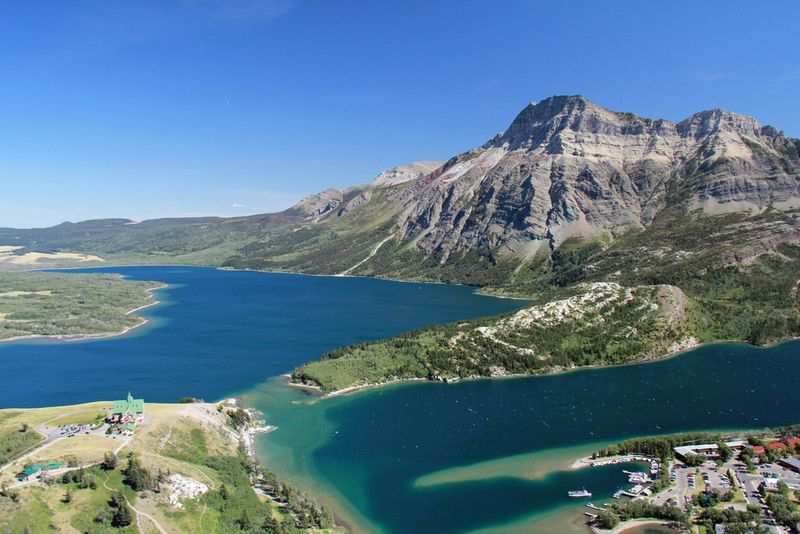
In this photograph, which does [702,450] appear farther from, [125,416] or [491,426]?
[125,416]

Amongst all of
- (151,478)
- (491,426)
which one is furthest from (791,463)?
(151,478)

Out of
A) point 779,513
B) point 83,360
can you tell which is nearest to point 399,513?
point 779,513

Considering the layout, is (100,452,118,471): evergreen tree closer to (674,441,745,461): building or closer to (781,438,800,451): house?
(674,441,745,461): building

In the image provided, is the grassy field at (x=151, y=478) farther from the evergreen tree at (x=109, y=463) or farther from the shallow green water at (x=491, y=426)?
the shallow green water at (x=491, y=426)

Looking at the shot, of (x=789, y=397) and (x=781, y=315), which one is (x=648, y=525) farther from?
(x=781, y=315)

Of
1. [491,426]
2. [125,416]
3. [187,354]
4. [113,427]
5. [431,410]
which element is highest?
[125,416]

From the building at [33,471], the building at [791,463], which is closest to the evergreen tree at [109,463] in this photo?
the building at [33,471]
